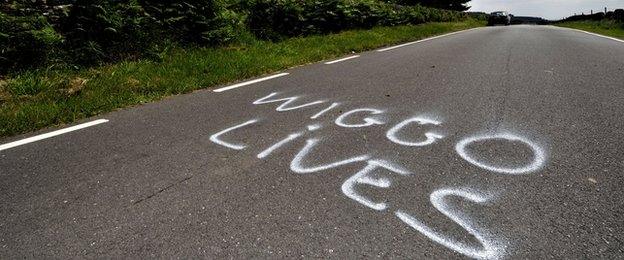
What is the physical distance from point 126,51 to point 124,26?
0.46m

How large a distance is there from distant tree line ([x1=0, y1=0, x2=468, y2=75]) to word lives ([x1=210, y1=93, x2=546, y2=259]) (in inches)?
151

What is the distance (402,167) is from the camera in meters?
3.17

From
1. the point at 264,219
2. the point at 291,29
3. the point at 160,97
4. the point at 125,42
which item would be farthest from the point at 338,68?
A: the point at 264,219

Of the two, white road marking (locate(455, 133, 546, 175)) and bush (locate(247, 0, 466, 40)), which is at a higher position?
bush (locate(247, 0, 466, 40))

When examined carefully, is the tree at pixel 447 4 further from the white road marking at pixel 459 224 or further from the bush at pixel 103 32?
the white road marking at pixel 459 224

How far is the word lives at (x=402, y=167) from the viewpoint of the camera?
230cm

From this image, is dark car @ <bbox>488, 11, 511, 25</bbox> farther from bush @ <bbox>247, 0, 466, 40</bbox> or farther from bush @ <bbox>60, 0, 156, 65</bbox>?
bush @ <bbox>60, 0, 156, 65</bbox>

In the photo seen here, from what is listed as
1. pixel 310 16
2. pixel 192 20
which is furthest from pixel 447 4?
pixel 192 20

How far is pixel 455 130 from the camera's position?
13.0ft

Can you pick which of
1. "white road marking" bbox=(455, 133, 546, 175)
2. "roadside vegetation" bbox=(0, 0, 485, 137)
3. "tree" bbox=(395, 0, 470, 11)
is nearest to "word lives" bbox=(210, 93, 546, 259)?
"white road marking" bbox=(455, 133, 546, 175)

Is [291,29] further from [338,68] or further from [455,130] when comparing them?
[455,130]

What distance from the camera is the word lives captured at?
2298mm

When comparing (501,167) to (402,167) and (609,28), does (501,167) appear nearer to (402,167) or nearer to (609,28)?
(402,167)

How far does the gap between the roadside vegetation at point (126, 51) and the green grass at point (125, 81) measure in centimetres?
1
